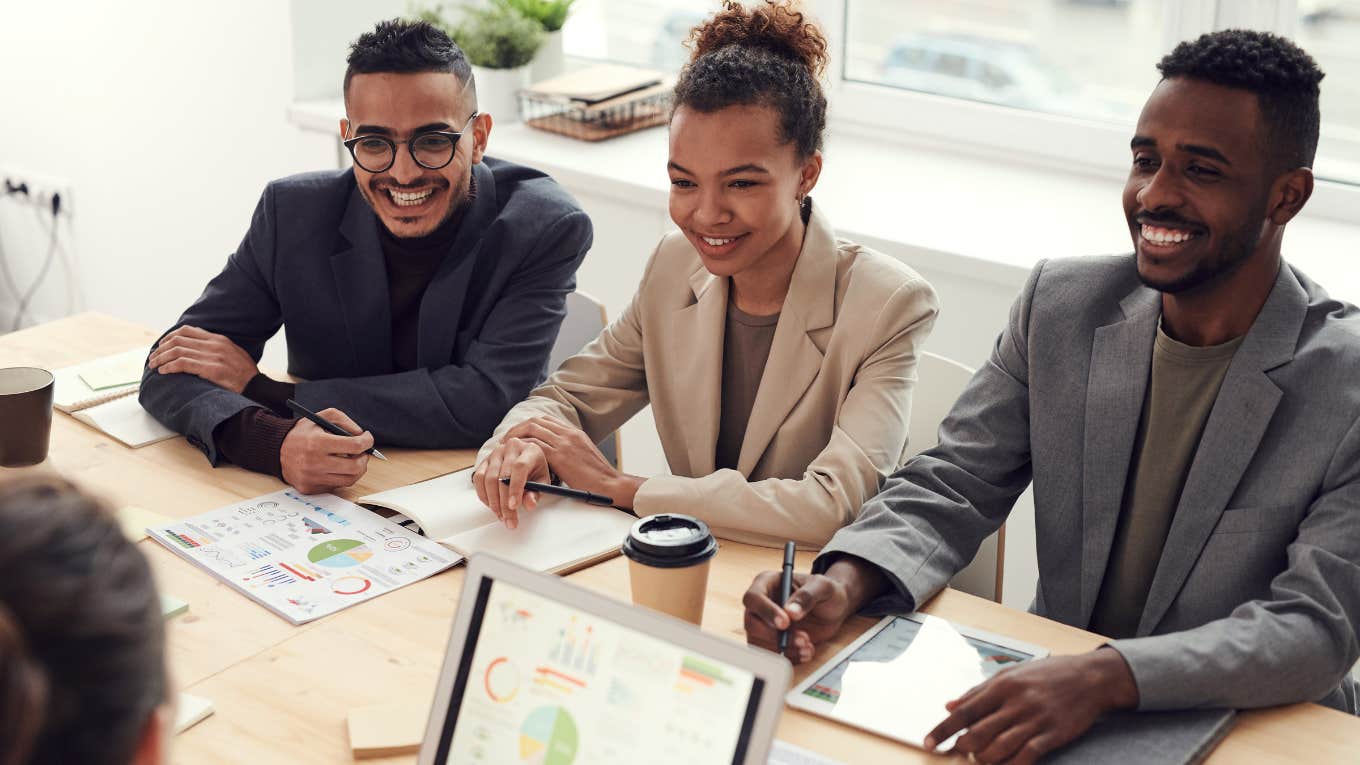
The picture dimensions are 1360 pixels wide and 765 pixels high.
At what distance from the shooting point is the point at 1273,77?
1482mm

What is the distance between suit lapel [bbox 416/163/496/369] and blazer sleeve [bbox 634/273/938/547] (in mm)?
554

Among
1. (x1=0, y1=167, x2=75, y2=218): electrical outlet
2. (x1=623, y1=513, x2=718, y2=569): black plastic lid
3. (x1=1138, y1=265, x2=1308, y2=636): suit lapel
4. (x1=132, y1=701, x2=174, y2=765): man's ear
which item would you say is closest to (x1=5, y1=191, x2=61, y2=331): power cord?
(x1=0, y1=167, x2=75, y2=218): electrical outlet

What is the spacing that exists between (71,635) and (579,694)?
0.41m

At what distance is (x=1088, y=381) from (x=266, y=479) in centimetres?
108

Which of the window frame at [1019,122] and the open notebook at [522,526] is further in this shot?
the window frame at [1019,122]

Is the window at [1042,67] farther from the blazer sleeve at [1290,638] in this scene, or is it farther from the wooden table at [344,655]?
the wooden table at [344,655]

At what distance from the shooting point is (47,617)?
625 millimetres

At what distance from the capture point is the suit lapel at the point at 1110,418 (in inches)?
63.7

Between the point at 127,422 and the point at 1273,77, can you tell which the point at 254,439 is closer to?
the point at 127,422

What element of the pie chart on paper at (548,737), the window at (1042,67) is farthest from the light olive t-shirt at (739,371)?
the window at (1042,67)

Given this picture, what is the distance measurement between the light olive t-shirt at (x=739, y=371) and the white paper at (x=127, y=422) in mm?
800

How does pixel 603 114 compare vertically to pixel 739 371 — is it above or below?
above

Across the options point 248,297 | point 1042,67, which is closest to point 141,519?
point 248,297

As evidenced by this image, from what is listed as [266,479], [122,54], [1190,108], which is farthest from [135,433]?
[122,54]
